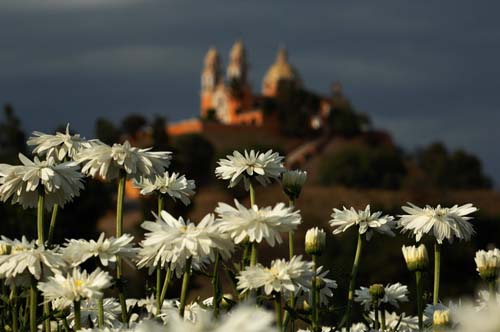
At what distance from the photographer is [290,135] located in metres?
97.1

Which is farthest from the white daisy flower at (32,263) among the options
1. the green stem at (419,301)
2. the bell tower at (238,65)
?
the bell tower at (238,65)

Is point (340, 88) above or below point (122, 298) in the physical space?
above


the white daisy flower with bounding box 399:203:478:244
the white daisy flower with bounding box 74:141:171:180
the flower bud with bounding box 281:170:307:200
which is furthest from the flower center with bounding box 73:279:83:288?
the white daisy flower with bounding box 399:203:478:244

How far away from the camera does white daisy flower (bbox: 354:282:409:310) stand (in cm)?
428


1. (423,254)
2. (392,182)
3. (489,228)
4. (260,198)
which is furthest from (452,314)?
(392,182)

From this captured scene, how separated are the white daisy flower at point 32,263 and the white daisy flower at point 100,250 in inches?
1.5

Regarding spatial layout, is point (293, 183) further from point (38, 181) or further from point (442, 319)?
point (442, 319)

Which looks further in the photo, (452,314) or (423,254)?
(423,254)

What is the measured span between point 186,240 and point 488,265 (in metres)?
1.20

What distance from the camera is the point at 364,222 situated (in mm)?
3846

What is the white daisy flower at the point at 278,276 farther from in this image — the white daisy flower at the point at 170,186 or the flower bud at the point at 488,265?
the white daisy flower at the point at 170,186

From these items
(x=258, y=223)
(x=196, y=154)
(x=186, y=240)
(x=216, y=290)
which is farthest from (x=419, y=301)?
(x=196, y=154)

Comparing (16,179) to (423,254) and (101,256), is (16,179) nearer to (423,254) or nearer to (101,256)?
(101,256)

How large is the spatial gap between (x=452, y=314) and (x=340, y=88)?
12453cm
